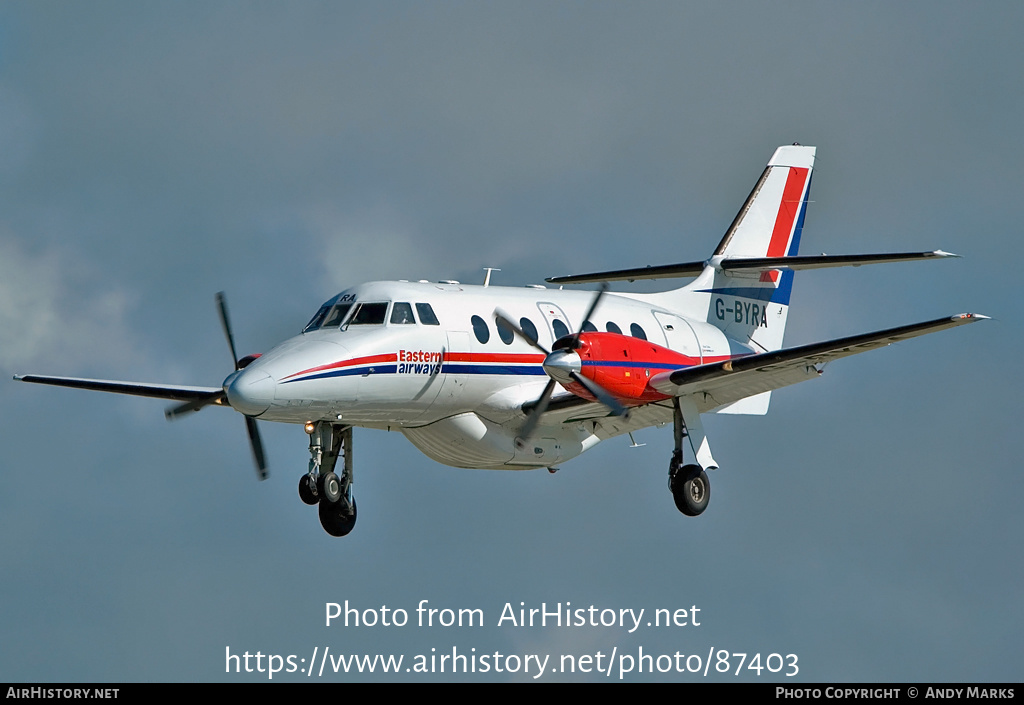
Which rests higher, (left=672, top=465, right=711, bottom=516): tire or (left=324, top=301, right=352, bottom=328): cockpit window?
(left=324, top=301, right=352, bottom=328): cockpit window

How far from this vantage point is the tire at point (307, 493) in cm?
2277

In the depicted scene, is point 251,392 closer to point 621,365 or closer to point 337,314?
point 337,314

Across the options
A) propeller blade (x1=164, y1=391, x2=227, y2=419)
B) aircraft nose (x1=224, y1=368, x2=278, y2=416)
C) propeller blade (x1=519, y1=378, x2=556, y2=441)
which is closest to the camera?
aircraft nose (x1=224, y1=368, x2=278, y2=416)

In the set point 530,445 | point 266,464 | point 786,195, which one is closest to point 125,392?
point 266,464

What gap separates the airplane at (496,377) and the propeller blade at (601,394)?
21 mm

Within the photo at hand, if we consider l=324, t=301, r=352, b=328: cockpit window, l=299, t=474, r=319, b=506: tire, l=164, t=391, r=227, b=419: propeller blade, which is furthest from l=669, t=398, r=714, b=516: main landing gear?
l=164, t=391, r=227, b=419: propeller blade

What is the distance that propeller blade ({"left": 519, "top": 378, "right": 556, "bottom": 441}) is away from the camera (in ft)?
73.7

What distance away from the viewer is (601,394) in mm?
21484

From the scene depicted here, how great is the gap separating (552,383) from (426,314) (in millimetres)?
2165

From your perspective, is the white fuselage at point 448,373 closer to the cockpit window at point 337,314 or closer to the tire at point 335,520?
the cockpit window at point 337,314

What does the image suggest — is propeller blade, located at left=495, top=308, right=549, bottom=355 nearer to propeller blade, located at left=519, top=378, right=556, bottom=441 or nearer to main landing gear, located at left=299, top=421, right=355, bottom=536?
propeller blade, located at left=519, top=378, right=556, bottom=441

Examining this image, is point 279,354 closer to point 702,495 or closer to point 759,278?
point 702,495

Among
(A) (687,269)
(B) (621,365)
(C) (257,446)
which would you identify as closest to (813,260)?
(A) (687,269)

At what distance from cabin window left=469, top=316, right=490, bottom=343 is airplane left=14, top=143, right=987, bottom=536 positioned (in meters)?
0.02
